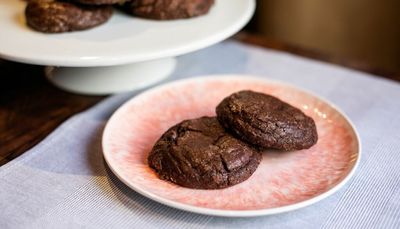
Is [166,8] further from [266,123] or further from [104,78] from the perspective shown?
[266,123]

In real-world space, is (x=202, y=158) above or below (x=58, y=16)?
below

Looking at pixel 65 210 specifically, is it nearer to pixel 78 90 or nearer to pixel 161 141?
pixel 161 141

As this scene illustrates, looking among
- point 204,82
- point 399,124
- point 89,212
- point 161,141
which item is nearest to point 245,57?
point 204,82

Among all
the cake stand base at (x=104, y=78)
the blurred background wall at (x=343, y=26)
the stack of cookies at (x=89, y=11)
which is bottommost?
the blurred background wall at (x=343, y=26)

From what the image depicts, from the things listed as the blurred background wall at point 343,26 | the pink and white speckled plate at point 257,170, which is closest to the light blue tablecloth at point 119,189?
the pink and white speckled plate at point 257,170

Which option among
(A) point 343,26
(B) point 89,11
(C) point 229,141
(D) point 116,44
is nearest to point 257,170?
(C) point 229,141

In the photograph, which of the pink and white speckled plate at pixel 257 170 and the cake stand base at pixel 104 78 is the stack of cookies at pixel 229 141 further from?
the cake stand base at pixel 104 78

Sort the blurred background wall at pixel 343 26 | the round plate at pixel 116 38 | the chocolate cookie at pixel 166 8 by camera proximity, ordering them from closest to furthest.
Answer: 1. the round plate at pixel 116 38
2. the chocolate cookie at pixel 166 8
3. the blurred background wall at pixel 343 26
